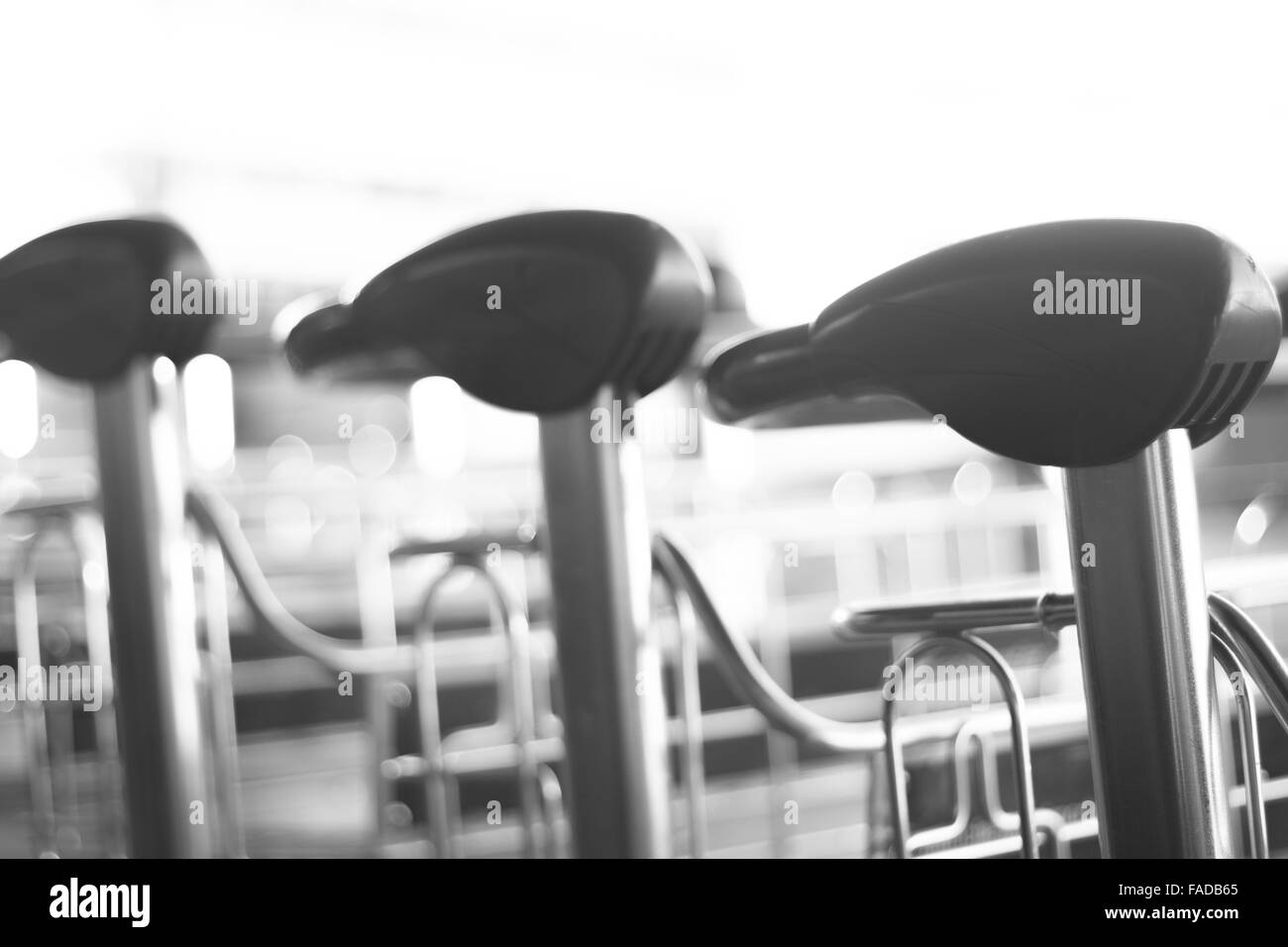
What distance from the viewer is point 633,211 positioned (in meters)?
0.57

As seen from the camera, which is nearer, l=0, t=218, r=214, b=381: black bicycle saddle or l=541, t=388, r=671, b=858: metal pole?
l=541, t=388, r=671, b=858: metal pole

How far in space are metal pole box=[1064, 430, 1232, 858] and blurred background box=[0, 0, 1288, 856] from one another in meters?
0.10

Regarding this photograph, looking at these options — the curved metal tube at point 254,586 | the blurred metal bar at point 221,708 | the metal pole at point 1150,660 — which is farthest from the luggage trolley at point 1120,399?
the blurred metal bar at point 221,708

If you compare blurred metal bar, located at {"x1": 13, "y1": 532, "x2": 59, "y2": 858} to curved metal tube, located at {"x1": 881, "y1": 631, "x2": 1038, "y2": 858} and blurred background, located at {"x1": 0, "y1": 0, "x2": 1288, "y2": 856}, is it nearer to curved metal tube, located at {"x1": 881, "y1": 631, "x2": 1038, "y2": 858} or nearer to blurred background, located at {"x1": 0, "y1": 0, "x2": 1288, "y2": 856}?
blurred background, located at {"x1": 0, "y1": 0, "x2": 1288, "y2": 856}

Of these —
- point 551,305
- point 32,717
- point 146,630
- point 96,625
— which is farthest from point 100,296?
point 96,625

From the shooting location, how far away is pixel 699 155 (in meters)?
9.17

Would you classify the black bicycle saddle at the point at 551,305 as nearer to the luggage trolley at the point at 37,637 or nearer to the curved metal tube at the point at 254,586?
the curved metal tube at the point at 254,586

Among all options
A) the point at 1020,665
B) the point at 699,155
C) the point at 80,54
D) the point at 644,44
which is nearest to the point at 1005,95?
the point at 699,155

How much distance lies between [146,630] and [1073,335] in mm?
621

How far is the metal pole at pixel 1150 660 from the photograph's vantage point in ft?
1.45

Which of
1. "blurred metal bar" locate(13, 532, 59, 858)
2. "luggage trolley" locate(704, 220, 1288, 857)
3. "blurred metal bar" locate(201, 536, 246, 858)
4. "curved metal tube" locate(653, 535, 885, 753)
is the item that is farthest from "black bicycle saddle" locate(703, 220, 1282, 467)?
"blurred metal bar" locate(13, 532, 59, 858)

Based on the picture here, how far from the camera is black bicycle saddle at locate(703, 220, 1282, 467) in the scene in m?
0.39
